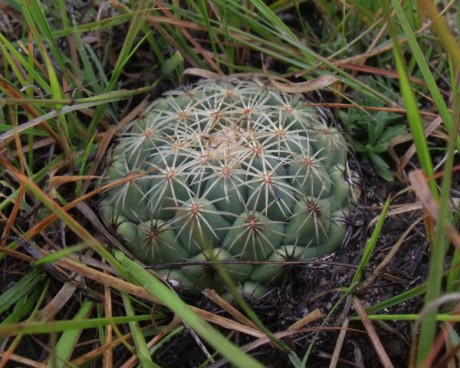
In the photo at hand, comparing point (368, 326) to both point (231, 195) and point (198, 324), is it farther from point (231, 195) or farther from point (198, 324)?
point (198, 324)

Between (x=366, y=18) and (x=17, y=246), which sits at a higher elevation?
(x=366, y=18)

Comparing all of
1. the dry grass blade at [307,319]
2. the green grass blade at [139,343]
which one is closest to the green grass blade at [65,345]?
the green grass blade at [139,343]

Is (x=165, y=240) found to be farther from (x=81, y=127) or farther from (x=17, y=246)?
(x=81, y=127)

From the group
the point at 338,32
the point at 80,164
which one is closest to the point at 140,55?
the point at 80,164

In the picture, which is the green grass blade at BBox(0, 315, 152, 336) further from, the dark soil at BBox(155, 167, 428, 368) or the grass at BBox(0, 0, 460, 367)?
the dark soil at BBox(155, 167, 428, 368)

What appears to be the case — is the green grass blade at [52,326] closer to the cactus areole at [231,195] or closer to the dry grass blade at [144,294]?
the dry grass blade at [144,294]

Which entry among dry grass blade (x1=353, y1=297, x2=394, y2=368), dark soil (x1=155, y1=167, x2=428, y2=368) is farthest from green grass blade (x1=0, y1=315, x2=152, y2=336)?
dry grass blade (x1=353, y1=297, x2=394, y2=368)
